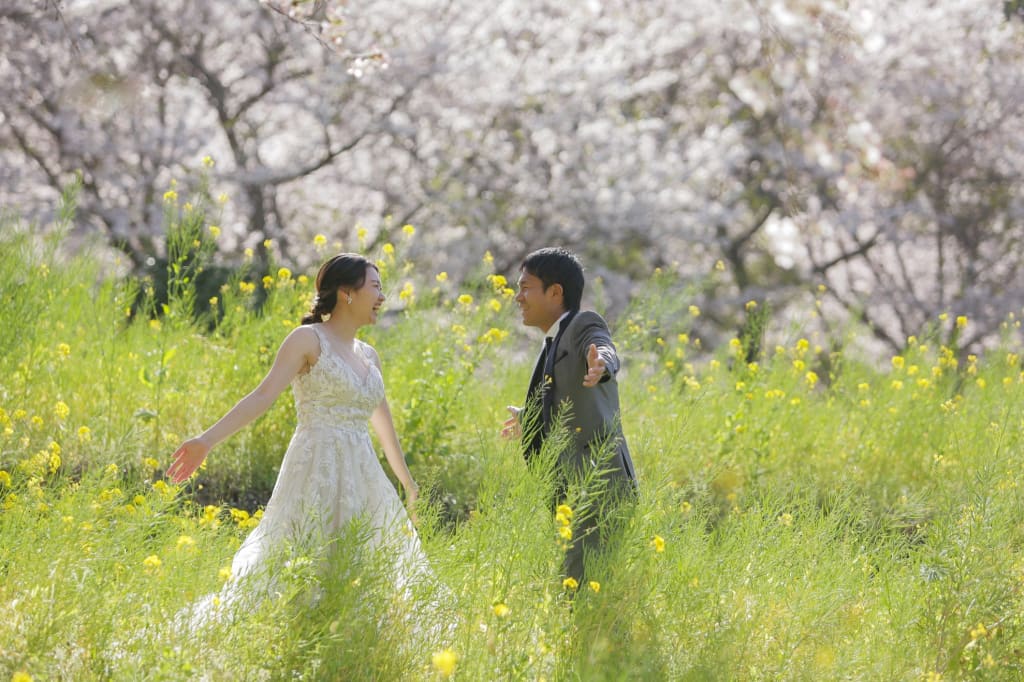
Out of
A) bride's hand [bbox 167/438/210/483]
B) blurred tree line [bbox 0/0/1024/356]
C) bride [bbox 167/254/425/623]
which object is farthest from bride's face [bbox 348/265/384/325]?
blurred tree line [bbox 0/0/1024/356]

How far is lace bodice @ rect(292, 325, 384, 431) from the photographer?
3.45 m

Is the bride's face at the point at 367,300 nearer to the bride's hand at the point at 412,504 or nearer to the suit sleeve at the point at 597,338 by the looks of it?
the bride's hand at the point at 412,504

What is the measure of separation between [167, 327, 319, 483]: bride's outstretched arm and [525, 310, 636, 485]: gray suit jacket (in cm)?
74

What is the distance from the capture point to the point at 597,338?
3.32m

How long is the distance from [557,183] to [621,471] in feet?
27.7

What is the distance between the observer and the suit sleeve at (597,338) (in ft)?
10.3

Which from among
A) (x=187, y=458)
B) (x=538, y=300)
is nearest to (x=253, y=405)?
(x=187, y=458)

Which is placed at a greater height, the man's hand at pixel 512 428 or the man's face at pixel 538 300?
the man's face at pixel 538 300

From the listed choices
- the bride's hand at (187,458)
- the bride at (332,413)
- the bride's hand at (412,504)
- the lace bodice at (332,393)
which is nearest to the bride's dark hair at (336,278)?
the bride at (332,413)

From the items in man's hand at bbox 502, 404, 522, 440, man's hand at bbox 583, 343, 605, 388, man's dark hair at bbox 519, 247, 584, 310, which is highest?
man's dark hair at bbox 519, 247, 584, 310

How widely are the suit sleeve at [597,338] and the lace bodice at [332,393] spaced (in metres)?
0.71

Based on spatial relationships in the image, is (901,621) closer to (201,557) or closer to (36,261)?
(201,557)

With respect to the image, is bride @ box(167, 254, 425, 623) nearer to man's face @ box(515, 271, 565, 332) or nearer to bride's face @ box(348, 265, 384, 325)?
bride's face @ box(348, 265, 384, 325)

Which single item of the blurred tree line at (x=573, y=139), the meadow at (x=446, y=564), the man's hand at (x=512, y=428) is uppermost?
the blurred tree line at (x=573, y=139)
